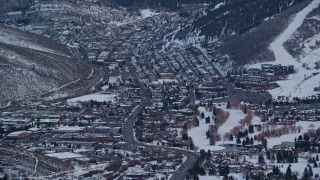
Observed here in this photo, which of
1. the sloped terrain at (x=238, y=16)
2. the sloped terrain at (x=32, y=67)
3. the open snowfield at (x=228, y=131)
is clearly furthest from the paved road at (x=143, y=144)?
the sloped terrain at (x=238, y=16)

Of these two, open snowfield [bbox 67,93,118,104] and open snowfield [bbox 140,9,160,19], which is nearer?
open snowfield [bbox 67,93,118,104]

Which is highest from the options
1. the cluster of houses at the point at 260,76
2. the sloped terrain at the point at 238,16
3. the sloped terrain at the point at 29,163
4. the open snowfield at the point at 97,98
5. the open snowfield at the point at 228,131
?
the sloped terrain at the point at 238,16

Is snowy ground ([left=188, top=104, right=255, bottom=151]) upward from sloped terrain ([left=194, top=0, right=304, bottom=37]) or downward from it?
downward

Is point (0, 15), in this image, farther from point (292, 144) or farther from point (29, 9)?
point (292, 144)

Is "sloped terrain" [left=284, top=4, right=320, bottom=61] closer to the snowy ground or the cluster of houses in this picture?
the cluster of houses

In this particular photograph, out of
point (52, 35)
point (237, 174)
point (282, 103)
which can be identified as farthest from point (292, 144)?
point (52, 35)

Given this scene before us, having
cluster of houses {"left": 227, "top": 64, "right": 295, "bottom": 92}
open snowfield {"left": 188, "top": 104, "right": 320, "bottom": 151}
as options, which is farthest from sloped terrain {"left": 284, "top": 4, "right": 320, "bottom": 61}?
open snowfield {"left": 188, "top": 104, "right": 320, "bottom": 151}

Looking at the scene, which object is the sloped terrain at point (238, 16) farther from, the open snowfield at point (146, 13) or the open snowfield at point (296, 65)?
the open snowfield at point (146, 13)
